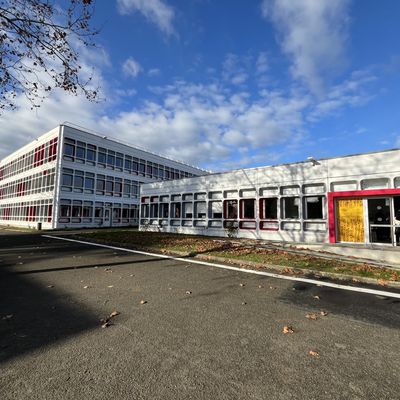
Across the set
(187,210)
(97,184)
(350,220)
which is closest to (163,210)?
(187,210)

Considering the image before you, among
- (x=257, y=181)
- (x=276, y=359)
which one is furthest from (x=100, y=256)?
(x=257, y=181)

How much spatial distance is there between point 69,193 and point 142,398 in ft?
116

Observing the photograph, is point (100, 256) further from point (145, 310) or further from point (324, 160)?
point (324, 160)

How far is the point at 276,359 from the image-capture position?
3391 millimetres

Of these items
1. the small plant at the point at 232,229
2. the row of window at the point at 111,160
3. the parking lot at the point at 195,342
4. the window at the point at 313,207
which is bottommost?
the parking lot at the point at 195,342

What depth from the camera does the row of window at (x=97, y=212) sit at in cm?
3368

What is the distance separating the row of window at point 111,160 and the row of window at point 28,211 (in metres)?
6.87

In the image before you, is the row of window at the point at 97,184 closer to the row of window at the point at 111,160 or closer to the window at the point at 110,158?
the row of window at the point at 111,160

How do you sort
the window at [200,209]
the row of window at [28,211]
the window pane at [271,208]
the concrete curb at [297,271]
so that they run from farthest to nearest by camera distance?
the row of window at [28,211] → the window at [200,209] → the window pane at [271,208] → the concrete curb at [297,271]

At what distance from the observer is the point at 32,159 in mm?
40750

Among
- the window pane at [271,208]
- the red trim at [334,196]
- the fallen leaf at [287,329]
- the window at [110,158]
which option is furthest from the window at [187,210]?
the fallen leaf at [287,329]

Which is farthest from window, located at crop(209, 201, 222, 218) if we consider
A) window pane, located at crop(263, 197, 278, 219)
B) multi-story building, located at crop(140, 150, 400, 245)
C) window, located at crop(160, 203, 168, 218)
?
window, located at crop(160, 203, 168, 218)

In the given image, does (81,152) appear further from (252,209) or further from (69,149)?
(252,209)

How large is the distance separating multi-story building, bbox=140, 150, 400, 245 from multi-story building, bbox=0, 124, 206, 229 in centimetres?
1629
